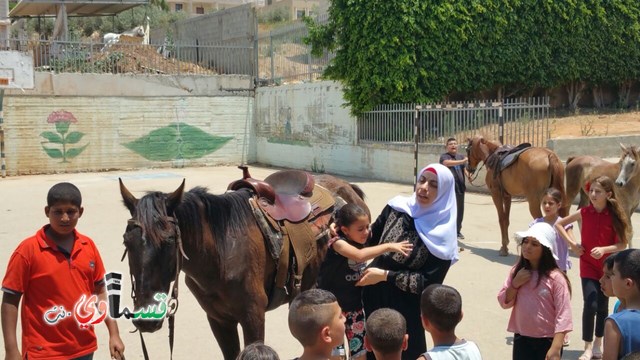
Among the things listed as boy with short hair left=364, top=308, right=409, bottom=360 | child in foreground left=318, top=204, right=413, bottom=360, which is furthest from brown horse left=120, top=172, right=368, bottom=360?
boy with short hair left=364, top=308, right=409, bottom=360

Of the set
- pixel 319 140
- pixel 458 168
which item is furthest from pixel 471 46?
pixel 458 168

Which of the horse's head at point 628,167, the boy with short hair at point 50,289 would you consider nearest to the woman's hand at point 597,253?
the boy with short hair at point 50,289

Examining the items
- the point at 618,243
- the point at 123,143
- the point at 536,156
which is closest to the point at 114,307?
the point at 618,243

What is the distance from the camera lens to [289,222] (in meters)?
5.06

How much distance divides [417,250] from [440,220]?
219 millimetres

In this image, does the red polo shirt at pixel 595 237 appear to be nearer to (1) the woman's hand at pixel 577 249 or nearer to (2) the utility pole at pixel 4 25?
(1) the woman's hand at pixel 577 249

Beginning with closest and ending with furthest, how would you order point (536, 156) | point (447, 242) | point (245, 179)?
point (447, 242), point (245, 179), point (536, 156)

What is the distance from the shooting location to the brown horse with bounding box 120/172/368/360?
13.0 ft

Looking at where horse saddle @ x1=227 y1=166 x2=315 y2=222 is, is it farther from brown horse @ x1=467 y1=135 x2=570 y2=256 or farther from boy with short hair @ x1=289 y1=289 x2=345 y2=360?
brown horse @ x1=467 y1=135 x2=570 y2=256

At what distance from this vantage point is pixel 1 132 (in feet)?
80.5

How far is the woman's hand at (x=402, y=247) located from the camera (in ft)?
12.6

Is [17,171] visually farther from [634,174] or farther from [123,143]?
[634,174]

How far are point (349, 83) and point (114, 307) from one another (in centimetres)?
1839

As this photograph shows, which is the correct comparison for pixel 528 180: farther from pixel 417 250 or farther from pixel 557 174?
pixel 417 250
